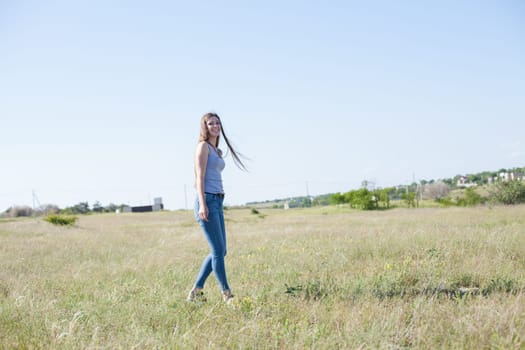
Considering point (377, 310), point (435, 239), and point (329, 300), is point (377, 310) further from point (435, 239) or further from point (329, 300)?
point (435, 239)

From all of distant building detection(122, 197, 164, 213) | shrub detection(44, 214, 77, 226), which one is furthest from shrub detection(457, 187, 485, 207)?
distant building detection(122, 197, 164, 213)

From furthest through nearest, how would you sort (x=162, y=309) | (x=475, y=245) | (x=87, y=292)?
(x=475, y=245)
(x=87, y=292)
(x=162, y=309)

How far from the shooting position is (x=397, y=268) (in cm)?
593

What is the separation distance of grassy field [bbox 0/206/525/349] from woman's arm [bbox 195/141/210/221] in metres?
1.03

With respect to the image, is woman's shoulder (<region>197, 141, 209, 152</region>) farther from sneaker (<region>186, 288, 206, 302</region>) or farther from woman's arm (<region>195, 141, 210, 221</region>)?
sneaker (<region>186, 288, 206, 302</region>)

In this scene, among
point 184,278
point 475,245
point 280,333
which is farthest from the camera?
point 475,245

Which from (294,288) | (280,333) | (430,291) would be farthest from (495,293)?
(280,333)

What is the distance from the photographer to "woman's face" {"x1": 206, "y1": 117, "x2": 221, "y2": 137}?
4.73 meters

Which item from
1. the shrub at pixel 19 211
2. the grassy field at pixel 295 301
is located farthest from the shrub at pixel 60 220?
the shrub at pixel 19 211

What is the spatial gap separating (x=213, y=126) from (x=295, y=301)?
221 centimetres

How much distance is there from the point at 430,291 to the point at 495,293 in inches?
25.8

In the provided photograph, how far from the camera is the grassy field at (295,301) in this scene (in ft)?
10.6

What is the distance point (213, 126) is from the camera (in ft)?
15.5

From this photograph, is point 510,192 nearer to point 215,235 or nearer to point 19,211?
point 215,235
